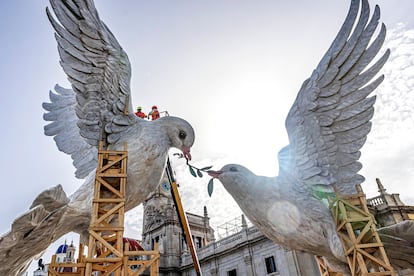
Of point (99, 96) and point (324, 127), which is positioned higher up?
point (99, 96)

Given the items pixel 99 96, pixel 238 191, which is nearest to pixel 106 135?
pixel 99 96

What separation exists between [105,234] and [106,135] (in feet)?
6.09

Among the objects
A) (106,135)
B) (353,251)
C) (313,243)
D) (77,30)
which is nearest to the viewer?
(353,251)

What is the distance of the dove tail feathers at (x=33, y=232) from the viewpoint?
14.5ft

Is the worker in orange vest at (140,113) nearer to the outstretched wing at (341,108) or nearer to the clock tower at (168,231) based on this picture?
the outstretched wing at (341,108)

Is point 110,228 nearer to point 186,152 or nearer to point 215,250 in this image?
point 186,152

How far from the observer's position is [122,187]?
534 cm

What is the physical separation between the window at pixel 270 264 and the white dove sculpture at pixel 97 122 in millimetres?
15502

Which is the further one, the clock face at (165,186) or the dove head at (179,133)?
the clock face at (165,186)

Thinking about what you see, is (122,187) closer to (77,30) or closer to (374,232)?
(77,30)

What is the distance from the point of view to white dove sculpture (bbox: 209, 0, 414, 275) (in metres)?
5.26

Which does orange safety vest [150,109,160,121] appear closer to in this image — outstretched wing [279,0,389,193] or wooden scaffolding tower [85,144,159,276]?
wooden scaffolding tower [85,144,159,276]

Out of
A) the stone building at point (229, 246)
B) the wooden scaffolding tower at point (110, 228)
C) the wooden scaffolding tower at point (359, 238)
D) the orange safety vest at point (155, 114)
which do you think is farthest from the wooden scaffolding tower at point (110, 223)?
the stone building at point (229, 246)

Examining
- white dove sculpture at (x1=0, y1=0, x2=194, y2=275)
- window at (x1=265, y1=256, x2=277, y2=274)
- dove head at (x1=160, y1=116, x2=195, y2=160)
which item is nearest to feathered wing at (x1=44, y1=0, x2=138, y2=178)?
white dove sculpture at (x1=0, y1=0, x2=194, y2=275)
